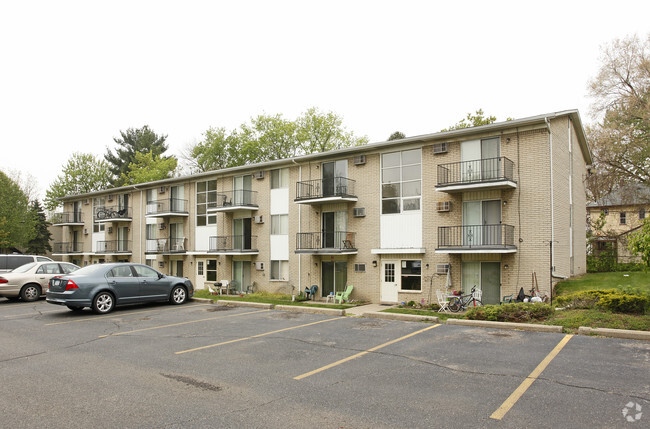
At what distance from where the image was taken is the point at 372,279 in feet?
62.4

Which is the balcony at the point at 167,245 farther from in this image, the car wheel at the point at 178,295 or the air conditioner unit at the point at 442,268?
the air conditioner unit at the point at 442,268

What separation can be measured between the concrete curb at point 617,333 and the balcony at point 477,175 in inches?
248

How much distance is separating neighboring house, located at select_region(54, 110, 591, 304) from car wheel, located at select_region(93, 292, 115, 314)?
28.2 feet

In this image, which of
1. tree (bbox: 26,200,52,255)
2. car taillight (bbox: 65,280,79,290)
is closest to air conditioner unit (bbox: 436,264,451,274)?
car taillight (bbox: 65,280,79,290)

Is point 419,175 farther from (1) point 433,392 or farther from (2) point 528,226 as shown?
(1) point 433,392

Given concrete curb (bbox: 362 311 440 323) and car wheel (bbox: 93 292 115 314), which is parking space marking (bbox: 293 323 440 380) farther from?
car wheel (bbox: 93 292 115 314)

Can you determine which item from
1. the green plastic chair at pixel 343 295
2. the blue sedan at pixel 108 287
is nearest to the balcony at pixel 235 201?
the green plastic chair at pixel 343 295

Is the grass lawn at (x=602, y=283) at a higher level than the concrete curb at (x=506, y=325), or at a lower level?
higher

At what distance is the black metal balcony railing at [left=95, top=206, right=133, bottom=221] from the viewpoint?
103 feet

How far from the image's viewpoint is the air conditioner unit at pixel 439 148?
1728cm

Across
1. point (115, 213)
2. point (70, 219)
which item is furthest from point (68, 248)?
point (115, 213)

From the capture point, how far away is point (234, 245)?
24609 mm

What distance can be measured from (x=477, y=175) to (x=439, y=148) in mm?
1961

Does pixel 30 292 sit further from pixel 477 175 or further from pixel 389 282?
pixel 477 175
